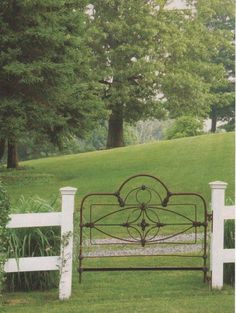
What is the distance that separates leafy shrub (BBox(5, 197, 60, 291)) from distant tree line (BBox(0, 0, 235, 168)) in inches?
332

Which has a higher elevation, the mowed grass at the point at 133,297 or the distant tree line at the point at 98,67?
the distant tree line at the point at 98,67

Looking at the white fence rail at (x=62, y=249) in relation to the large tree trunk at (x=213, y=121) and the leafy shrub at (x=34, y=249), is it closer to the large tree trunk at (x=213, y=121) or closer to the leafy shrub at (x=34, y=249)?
the leafy shrub at (x=34, y=249)

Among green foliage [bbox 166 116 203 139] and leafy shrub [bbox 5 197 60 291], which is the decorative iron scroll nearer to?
leafy shrub [bbox 5 197 60 291]

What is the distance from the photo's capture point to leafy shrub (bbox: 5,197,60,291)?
22.2 feet

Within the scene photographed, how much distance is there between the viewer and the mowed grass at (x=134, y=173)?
20.2 feet

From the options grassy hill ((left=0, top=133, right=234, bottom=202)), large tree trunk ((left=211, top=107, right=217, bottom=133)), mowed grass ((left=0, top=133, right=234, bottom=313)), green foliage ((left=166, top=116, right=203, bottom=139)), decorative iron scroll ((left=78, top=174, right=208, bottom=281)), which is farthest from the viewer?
large tree trunk ((left=211, top=107, right=217, bottom=133))

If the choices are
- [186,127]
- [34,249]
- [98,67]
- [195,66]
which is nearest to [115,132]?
[98,67]

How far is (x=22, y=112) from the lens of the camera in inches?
696

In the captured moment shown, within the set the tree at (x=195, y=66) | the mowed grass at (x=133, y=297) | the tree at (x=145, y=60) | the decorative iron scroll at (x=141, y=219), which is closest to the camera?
the mowed grass at (x=133, y=297)

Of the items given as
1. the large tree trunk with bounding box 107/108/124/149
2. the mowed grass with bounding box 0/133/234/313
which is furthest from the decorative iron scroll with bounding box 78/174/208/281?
the large tree trunk with bounding box 107/108/124/149

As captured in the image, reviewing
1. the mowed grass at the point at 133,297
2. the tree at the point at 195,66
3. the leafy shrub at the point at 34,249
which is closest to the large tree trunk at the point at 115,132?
the tree at the point at 195,66

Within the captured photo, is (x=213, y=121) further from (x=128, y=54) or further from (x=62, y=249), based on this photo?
(x=62, y=249)

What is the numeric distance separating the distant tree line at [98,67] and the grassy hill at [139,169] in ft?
4.86

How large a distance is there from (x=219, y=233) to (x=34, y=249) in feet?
7.25
